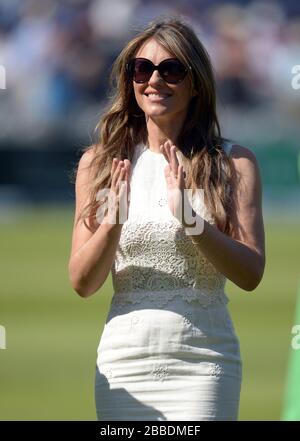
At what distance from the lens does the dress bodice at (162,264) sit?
4125 millimetres

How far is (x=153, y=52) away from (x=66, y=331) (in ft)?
25.4

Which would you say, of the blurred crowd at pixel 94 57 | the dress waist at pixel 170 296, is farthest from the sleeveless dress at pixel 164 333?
the blurred crowd at pixel 94 57

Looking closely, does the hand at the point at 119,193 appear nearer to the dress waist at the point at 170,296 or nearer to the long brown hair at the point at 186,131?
the long brown hair at the point at 186,131

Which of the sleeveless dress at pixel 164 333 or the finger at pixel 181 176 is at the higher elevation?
the finger at pixel 181 176

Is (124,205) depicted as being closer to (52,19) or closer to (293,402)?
(293,402)

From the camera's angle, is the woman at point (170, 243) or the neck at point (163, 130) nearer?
the woman at point (170, 243)

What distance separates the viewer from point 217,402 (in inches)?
159

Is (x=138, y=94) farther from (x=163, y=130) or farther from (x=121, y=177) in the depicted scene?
(x=121, y=177)

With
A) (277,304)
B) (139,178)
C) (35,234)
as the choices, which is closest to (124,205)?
(139,178)

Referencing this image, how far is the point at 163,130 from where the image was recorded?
169 inches

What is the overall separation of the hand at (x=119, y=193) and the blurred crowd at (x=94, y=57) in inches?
704

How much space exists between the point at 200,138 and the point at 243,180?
24 centimetres

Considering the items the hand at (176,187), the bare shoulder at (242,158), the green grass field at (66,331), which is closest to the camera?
the hand at (176,187)

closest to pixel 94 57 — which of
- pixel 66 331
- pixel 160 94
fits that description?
pixel 66 331
